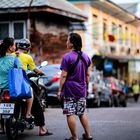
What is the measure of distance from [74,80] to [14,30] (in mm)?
18400

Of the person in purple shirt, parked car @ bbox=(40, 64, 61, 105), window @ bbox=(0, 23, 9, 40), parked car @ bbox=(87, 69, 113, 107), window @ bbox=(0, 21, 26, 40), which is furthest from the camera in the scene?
window @ bbox=(0, 23, 9, 40)

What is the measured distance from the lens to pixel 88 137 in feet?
30.8

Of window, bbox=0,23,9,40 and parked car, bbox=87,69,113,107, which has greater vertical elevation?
window, bbox=0,23,9,40

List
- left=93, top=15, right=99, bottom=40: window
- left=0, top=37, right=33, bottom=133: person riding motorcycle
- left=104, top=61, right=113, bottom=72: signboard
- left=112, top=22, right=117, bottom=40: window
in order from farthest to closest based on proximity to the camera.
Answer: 1. left=112, top=22, right=117, bottom=40: window
2. left=104, top=61, right=113, bottom=72: signboard
3. left=93, top=15, right=99, bottom=40: window
4. left=0, top=37, right=33, bottom=133: person riding motorcycle

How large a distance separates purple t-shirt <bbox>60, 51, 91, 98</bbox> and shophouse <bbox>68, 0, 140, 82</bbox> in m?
29.4

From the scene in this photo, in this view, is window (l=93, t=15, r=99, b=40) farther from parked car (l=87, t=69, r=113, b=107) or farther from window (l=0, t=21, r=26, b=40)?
window (l=0, t=21, r=26, b=40)

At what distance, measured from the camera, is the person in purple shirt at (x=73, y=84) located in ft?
29.6

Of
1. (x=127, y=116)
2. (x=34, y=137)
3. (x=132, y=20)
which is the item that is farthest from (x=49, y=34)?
(x=132, y=20)

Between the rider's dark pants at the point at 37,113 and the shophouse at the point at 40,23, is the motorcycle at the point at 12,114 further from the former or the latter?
the shophouse at the point at 40,23

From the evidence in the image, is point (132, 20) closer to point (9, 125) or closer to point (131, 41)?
point (131, 41)

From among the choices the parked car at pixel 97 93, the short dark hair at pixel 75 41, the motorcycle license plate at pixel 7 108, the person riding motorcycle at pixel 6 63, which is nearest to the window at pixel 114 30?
the parked car at pixel 97 93

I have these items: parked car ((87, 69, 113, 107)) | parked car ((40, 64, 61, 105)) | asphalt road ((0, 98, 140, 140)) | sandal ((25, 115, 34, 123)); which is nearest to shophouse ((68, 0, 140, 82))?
parked car ((87, 69, 113, 107))

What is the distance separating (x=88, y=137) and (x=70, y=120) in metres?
0.60

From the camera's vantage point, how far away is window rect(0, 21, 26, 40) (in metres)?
27.0
